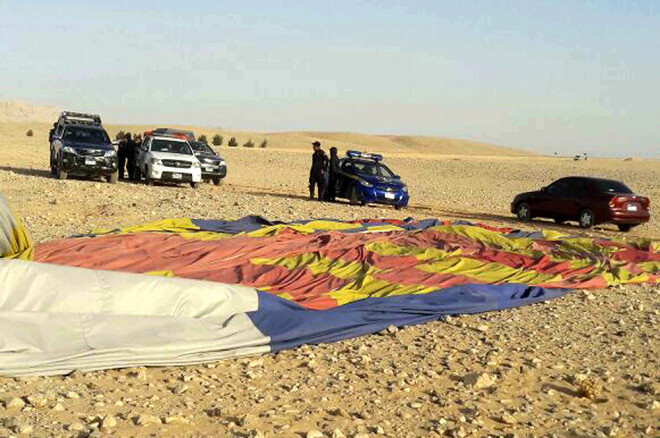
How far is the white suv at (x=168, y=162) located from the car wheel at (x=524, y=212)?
32.1ft

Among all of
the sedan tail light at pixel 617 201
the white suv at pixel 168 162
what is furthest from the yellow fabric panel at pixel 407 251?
the white suv at pixel 168 162

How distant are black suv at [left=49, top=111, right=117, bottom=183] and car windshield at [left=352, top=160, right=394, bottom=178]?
25.1 feet

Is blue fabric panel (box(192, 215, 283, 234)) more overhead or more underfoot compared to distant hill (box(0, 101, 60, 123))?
more overhead

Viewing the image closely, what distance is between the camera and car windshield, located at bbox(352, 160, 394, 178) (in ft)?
80.8

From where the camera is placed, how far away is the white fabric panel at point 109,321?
6820mm

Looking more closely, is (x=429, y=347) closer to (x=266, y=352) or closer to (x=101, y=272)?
(x=266, y=352)

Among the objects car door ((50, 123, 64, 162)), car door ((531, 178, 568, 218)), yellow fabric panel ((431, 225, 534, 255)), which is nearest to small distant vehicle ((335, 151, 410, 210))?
car door ((531, 178, 568, 218))

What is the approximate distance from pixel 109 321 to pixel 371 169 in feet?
59.1

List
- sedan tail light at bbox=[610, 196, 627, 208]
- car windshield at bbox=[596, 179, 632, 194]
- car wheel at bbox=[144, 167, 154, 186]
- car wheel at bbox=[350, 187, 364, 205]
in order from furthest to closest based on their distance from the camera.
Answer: car wheel at bbox=[144, 167, 154, 186] → car wheel at bbox=[350, 187, 364, 205] → car windshield at bbox=[596, 179, 632, 194] → sedan tail light at bbox=[610, 196, 627, 208]

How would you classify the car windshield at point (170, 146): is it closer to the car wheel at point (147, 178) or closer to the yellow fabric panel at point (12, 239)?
the car wheel at point (147, 178)

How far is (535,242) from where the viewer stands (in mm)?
13422

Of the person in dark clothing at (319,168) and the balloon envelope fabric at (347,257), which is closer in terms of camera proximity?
the balloon envelope fabric at (347,257)

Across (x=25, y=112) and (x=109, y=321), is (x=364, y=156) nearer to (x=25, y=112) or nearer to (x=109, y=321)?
(x=109, y=321)

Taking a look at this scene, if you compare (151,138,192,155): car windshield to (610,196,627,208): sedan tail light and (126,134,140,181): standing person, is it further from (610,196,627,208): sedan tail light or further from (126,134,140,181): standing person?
(610,196,627,208): sedan tail light
